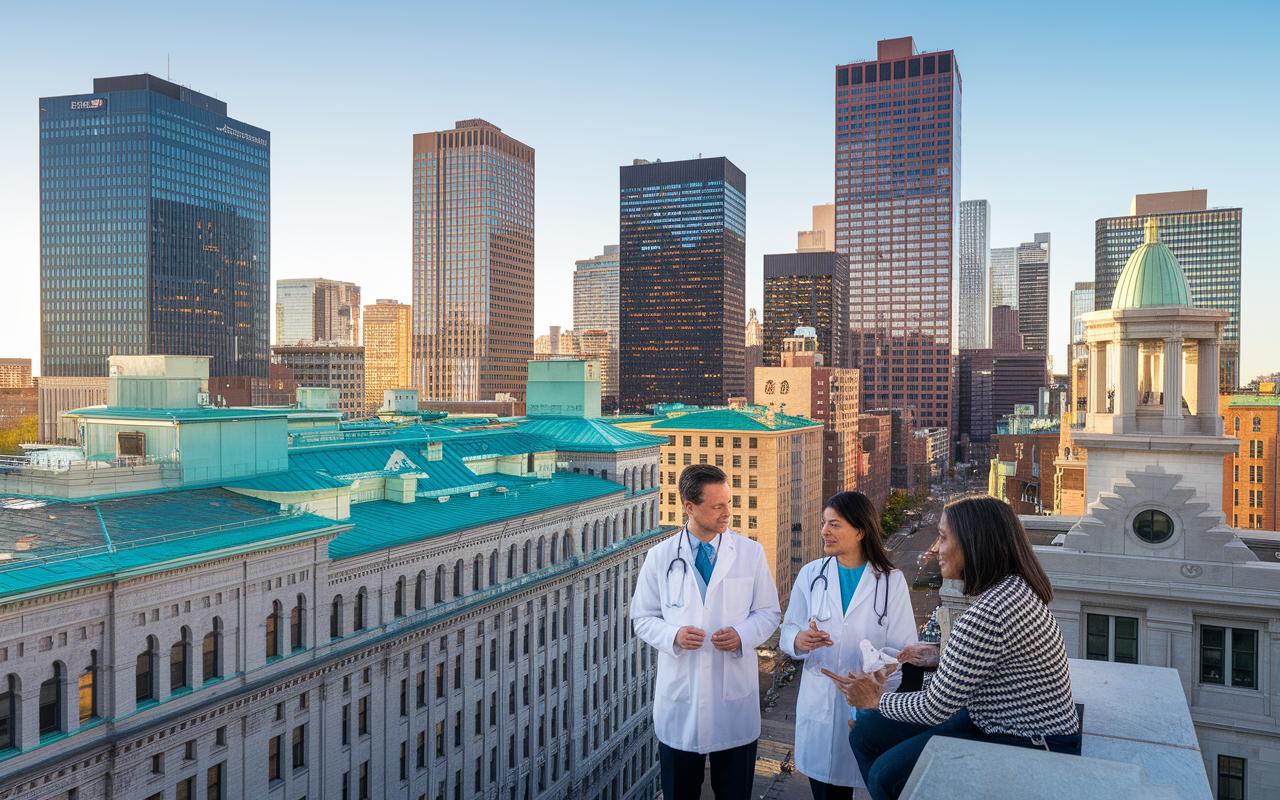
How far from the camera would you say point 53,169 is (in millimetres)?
193375

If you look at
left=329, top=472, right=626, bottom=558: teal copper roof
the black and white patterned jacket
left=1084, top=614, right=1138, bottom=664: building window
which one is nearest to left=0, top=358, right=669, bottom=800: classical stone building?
left=329, top=472, right=626, bottom=558: teal copper roof

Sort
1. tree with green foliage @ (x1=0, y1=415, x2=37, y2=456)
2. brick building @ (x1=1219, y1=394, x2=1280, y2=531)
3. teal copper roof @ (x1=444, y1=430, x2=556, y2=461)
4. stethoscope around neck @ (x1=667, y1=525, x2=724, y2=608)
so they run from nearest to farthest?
stethoscope around neck @ (x1=667, y1=525, x2=724, y2=608)
teal copper roof @ (x1=444, y1=430, x2=556, y2=461)
brick building @ (x1=1219, y1=394, x2=1280, y2=531)
tree with green foliage @ (x1=0, y1=415, x2=37, y2=456)

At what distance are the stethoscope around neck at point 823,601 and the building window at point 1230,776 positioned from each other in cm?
1977

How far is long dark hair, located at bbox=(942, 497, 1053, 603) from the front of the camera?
8.36 metres

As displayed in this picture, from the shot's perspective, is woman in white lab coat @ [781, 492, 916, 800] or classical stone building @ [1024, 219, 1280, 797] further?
classical stone building @ [1024, 219, 1280, 797]

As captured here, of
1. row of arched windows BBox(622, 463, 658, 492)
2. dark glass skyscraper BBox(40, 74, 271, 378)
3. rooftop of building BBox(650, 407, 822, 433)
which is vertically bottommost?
row of arched windows BBox(622, 463, 658, 492)

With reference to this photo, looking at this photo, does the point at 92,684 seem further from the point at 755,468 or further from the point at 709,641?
the point at 755,468

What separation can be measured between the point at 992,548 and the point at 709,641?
3701 millimetres

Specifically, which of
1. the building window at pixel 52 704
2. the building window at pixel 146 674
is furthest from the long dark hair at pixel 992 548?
the building window at pixel 146 674

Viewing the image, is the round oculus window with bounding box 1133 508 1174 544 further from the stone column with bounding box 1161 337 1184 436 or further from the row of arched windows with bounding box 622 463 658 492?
the row of arched windows with bounding box 622 463 658 492

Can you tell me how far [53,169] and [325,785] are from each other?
211030 millimetres

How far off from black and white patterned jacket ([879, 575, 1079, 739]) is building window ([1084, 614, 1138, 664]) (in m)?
19.8

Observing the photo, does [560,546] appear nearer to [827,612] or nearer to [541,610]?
[541,610]

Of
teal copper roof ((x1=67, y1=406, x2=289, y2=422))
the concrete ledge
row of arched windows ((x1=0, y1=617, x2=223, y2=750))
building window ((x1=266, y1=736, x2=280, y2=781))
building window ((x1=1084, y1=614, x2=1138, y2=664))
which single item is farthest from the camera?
teal copper roof ((x1=67, y1=406, x2=289, y2=422))
